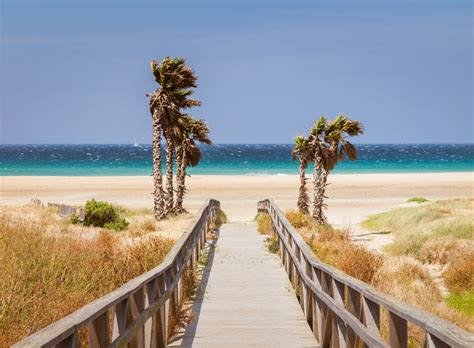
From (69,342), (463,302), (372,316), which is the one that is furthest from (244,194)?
(69,342)

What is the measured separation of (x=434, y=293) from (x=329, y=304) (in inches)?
281

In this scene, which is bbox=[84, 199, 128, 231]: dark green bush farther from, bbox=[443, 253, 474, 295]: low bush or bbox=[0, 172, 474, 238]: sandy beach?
bbox=[443, 253, 474, 295]: low bush

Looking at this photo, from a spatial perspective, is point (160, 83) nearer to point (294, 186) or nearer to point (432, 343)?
point (432, 343)

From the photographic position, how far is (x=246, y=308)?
415 inches

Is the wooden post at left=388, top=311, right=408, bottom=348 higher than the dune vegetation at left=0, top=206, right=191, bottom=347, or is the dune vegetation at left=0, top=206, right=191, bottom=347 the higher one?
the wooden post at left=388, top=311, right=408, bottom=348

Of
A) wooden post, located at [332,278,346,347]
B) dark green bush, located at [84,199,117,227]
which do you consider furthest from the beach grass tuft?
dark green bush, located at [84,199,117,227]

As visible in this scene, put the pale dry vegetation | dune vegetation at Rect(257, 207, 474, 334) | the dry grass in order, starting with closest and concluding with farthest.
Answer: dune vegetation at Rect(257, 207, 474, 334) → the pale dry vegetation → the dry grass

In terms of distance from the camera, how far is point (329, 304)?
7.34m

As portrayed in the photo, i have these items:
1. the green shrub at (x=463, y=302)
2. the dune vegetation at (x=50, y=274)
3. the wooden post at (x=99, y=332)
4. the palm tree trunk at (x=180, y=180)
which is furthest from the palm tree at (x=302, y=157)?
the wooden post at (x=99, y=332)

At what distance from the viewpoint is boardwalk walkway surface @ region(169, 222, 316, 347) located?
8.53 m

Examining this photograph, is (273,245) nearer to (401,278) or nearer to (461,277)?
(401,278)

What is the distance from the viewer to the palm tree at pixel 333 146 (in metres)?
30.6

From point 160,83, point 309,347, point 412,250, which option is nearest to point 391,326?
point 309,347

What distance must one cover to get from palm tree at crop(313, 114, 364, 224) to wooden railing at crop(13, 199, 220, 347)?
67.9 ft
